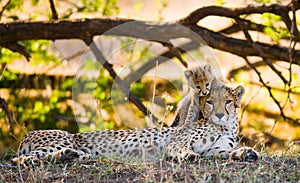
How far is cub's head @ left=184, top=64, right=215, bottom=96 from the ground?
108 cm

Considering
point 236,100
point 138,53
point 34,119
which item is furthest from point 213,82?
point 34,119

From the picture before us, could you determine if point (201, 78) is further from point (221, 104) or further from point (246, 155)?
point (246, 155)

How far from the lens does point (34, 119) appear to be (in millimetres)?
10414


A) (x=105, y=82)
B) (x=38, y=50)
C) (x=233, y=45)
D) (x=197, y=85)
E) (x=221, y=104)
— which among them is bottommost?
(x=105, y=82)

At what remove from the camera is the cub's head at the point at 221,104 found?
21.1ft

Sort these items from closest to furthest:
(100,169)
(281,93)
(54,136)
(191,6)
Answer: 1. (100,169)
2. (54,136)
3. (281,93)
4. (191,6)

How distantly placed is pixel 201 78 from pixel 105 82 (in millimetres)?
3697

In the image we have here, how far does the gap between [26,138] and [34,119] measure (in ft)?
13.1

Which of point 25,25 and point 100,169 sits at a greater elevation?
point 25,25

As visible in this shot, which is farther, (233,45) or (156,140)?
(233,45)

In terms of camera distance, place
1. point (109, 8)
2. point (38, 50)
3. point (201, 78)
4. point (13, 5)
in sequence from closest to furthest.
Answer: point (201, 78), point (13, 5), point (109, 8), point (38, 50)

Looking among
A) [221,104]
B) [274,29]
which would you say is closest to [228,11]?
[274,29]

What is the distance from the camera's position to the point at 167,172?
16.8 ft

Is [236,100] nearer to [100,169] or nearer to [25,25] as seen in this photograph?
[100,169]
